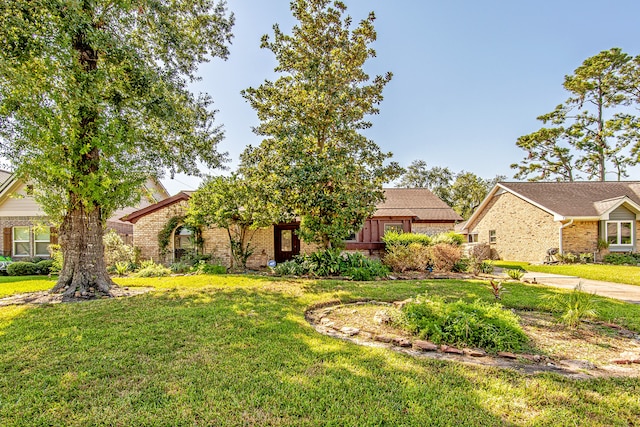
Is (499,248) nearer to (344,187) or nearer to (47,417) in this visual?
(344,187)

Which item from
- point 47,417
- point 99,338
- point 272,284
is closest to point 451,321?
point 47,417

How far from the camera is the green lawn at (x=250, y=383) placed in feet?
7.88

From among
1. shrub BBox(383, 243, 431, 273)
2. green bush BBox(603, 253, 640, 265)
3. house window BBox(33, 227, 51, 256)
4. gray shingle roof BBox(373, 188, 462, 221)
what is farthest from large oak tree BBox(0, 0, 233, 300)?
Result: green bush BBox(603, 253, 640, 265)

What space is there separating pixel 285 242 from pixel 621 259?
17.5 meters

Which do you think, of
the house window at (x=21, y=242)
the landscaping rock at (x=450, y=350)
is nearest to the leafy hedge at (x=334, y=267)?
the landscaping rock at (x=450, y=350)

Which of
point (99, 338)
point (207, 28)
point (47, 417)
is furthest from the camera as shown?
point (207, 28)

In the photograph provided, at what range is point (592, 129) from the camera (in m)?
27.7

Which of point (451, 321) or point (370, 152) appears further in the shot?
point (370, 152)

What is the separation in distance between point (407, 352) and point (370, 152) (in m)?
9.63

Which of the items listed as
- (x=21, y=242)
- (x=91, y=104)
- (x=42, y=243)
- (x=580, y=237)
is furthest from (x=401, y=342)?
(x=21, y=242)

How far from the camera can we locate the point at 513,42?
10.7 m

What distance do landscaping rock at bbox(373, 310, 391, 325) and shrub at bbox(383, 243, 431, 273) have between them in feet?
22.4

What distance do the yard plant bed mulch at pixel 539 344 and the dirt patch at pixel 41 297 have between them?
556 cm

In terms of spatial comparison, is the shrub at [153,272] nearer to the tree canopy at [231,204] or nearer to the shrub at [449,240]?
the tree canopy at [231,204]
